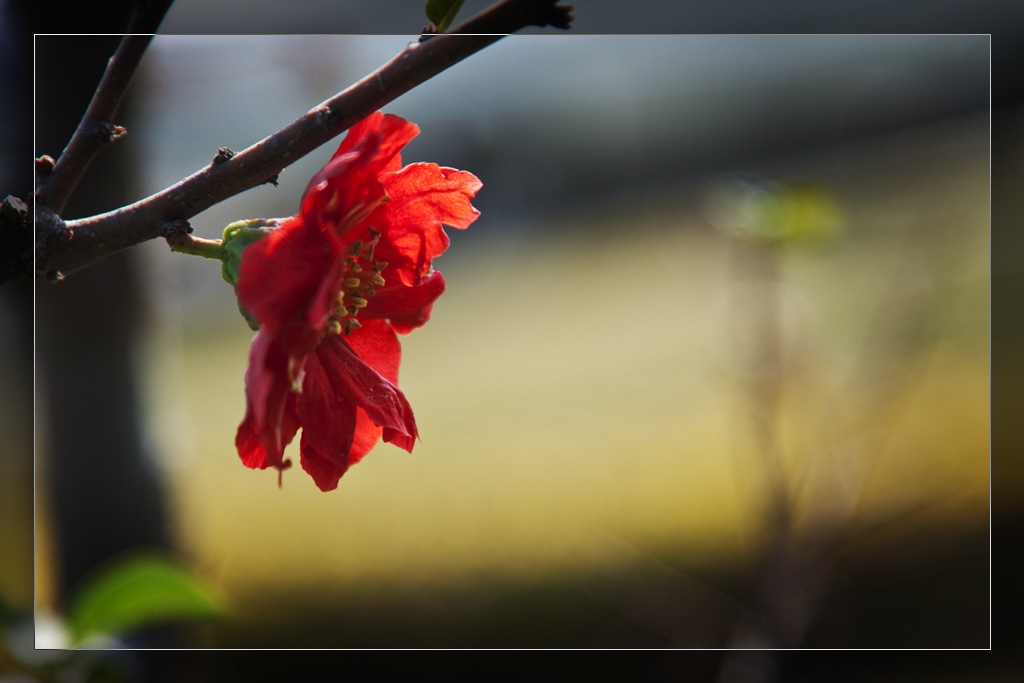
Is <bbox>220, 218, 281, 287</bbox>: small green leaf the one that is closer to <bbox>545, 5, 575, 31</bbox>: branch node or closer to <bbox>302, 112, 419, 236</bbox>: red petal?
<bbox>302, 112, 419, 236</bbox>: red petal

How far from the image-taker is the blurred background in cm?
118

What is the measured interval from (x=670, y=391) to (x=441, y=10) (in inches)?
Answer: 43.1

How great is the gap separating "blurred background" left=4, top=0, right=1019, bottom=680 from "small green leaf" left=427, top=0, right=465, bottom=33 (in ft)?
2.53

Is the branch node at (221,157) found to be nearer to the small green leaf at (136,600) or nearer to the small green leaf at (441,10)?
the small green leaf at (441,10)

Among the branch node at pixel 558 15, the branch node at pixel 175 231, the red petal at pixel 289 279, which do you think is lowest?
the red petal at pixel 289 279

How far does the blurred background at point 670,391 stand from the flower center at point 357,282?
0.78m

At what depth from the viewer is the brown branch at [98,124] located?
1.20 feet

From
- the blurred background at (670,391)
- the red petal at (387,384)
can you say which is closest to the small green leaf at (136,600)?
the red petal at (387,384)

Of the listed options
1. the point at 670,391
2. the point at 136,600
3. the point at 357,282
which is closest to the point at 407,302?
the point at 357,282

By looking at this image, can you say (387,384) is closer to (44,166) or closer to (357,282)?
(357,282)

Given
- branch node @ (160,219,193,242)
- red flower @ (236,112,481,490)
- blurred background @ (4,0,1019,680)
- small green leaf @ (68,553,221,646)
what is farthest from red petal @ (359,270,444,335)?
blurred background @ (4,0,1019,680)

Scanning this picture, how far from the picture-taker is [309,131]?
0.32m

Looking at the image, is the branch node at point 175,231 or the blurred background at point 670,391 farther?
the blurred background at point 670,391

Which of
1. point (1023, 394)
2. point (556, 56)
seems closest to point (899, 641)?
point (1023, 394)
